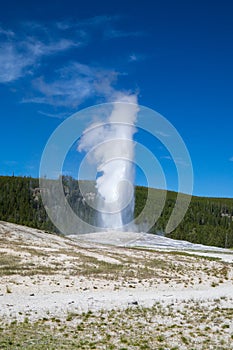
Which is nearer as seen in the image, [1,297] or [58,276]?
[1,297]

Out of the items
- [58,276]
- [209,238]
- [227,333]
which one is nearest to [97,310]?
[227,333]

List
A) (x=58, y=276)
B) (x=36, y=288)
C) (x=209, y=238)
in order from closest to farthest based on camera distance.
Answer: (x=36, y=288) < (x=58, y=276) < (x=209, y=238)

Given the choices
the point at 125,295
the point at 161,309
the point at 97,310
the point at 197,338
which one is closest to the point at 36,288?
the point at 125,295

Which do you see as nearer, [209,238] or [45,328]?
[45,328]

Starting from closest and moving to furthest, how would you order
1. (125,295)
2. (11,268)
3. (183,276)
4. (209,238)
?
(125,295), (11,268), (183,276), (209,238)

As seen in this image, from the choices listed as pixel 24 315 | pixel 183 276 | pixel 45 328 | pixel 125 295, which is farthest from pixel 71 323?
pixel 183 276

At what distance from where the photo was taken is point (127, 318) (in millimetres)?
20562

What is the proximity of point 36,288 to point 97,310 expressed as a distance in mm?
9529

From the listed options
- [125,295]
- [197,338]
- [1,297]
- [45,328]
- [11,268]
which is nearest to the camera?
[197,338]

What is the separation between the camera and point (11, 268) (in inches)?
1558

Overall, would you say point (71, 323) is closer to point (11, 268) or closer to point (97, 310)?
point (97, 310)

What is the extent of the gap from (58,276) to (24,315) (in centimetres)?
1664

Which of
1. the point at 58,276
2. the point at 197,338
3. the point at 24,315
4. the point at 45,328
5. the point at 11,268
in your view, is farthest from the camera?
the point at 11,268

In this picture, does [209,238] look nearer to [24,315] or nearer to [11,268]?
[11,268]
